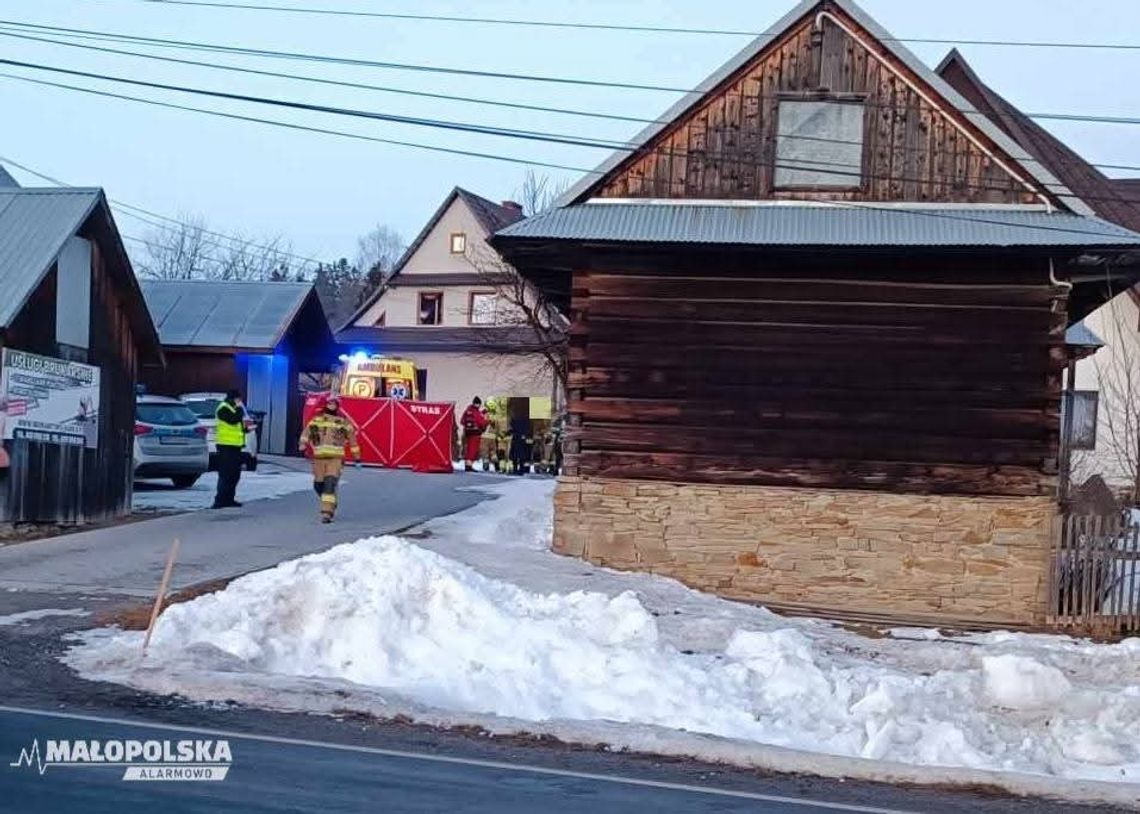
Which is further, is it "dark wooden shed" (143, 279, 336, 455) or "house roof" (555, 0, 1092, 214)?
"dark wooden shed" (143, 279, 336, 455)

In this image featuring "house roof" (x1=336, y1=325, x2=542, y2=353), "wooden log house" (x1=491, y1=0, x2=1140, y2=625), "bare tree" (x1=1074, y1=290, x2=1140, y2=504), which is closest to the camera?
"wooden log house" (x1=491, y1=0, x2=1140, y2=625)

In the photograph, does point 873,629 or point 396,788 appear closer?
point 396,788

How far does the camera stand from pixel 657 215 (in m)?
17.0

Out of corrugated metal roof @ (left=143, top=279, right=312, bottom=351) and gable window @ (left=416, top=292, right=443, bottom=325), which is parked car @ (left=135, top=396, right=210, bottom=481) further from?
gable window @ (left=416, top=292, right=443, bottom=325)

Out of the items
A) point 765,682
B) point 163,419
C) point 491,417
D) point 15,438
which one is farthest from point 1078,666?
point 491,417

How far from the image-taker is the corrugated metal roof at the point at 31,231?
1673cm

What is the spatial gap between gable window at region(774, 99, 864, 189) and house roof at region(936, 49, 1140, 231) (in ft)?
50.0

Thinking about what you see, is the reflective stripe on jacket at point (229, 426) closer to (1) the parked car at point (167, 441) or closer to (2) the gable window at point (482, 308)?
(1) the parked car at point (167, 441)

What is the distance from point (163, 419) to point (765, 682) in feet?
50.2

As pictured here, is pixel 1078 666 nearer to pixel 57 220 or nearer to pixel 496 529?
pixel 496 529

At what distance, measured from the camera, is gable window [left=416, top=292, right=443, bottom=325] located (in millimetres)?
52375

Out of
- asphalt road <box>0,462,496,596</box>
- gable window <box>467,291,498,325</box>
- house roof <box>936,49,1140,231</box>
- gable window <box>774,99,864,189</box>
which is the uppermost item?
house roof <box>936,49,1140,231</box>

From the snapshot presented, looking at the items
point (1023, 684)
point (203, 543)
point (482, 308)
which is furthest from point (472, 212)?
point (1023, 684)

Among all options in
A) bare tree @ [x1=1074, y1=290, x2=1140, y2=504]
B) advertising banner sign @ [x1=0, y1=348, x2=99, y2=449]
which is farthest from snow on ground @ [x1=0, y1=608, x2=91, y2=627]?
bare tree @ [x1=1074, y1=290, x2=1140, y2=504]
